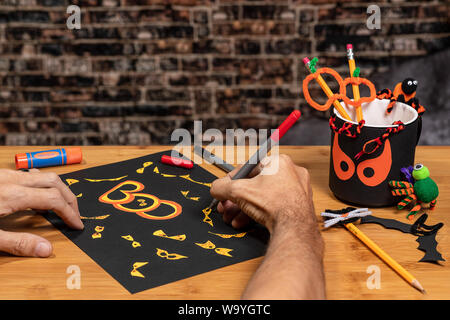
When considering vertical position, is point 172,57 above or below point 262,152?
above

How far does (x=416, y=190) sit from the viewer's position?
961 mm

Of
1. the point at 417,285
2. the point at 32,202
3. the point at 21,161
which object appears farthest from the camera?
the point at 21,161

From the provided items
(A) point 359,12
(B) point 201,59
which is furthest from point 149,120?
(A) point 359,12

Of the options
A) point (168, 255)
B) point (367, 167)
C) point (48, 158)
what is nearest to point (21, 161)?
point (48, 158)

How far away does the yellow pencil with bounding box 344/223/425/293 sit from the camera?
0.77 m

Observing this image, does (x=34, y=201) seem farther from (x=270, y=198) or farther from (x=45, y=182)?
(x=270, y=198)

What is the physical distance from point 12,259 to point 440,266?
0.66 metres

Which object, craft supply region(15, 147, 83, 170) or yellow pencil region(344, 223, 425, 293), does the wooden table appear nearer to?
yellow pencil region(344, 223, 425, 293)

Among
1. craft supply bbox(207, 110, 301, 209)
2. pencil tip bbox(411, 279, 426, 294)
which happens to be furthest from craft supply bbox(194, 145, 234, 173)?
pencil tip bbox(411, 279, 426, 294)

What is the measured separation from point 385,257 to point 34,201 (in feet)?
1.89
